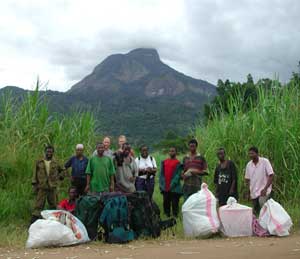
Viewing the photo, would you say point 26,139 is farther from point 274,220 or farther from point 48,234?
point 274,220

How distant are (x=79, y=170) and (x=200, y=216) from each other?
2175 millimetres

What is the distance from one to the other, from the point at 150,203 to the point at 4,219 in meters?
2.52

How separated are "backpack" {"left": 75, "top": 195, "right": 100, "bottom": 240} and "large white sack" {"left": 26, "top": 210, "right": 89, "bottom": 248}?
0.88ft

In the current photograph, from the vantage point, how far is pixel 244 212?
7.61 meters

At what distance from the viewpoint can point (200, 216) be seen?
757 centimetres

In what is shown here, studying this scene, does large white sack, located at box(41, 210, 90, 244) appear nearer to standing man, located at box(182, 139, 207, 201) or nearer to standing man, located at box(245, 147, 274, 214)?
standing man, located at box(182, 139, 207, 201)

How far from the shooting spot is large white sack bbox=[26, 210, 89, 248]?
6758mm

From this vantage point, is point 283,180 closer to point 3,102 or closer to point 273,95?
point 273,95

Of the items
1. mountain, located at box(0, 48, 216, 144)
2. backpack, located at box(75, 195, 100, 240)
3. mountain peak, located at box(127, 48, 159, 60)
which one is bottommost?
backpack, located at box(75, 195, 100, 240)

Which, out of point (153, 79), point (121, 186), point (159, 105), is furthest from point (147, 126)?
point (153, 79)

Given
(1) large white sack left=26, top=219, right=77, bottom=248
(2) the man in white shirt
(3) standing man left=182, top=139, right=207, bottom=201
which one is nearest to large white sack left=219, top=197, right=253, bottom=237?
(3) standing man left=182, top=139, right=207, bottom=201

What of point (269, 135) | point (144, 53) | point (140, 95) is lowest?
point (269, 135)

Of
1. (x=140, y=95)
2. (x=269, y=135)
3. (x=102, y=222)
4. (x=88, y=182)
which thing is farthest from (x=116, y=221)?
(x=140, y=95)

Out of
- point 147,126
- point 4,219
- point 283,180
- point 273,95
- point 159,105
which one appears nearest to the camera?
point 4,219
